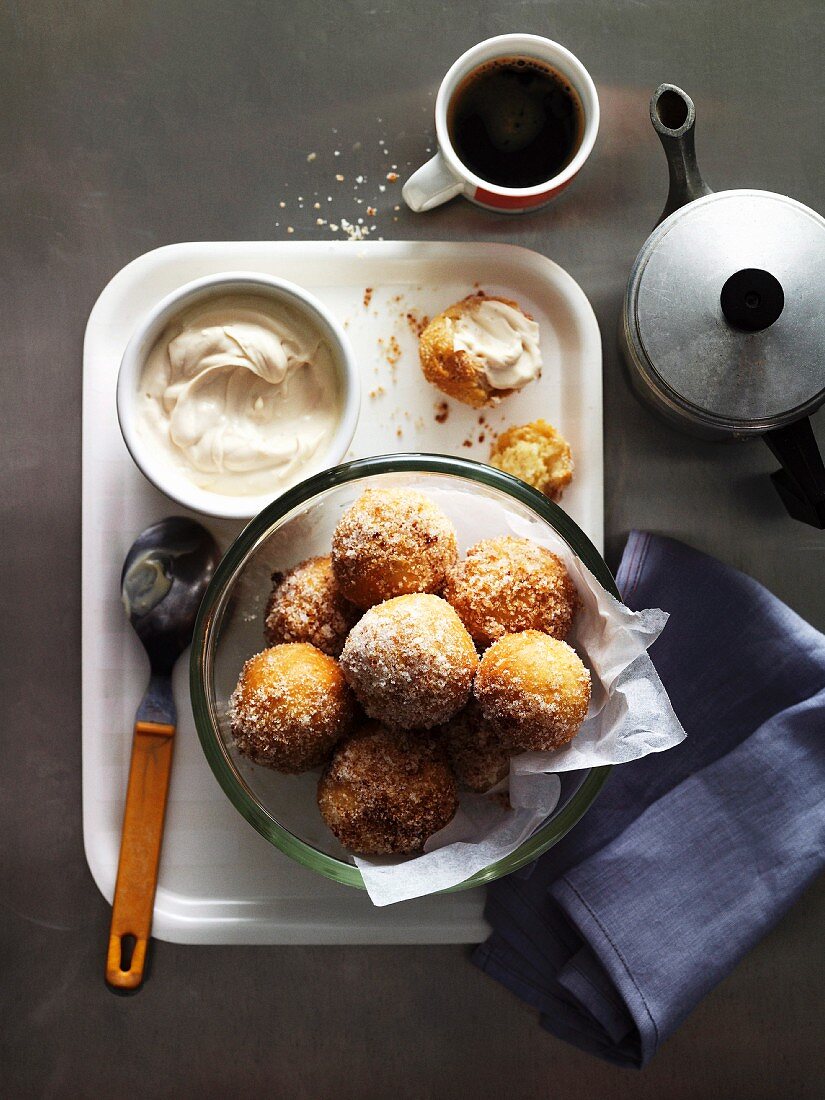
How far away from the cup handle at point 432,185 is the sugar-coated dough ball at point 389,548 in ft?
1.11

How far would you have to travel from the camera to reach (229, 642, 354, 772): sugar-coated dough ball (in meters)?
0.71

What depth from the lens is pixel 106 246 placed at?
0.98 meters

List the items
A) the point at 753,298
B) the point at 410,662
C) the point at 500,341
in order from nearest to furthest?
1. the point at 410,662
2. the point at 753,298
3. the point at 500,341

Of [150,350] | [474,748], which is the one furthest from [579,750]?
[150,350]

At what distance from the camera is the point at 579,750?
0.73 meters

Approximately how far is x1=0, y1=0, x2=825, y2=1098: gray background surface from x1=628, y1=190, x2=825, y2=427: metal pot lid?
0.48ft

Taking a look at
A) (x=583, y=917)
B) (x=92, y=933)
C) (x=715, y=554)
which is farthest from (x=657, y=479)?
(x=92, y=933)

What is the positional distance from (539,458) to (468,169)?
0.29 m

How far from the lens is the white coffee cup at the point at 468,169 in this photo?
87cm

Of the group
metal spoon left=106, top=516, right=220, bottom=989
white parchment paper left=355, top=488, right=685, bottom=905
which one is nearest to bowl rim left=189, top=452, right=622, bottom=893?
white parchment paper left=355, top=488, right=685, bottom=905

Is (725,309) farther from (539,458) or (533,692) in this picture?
(533,692)

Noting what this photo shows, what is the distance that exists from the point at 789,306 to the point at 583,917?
0.59m

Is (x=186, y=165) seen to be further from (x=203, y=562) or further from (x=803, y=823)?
(x=803, y=823)

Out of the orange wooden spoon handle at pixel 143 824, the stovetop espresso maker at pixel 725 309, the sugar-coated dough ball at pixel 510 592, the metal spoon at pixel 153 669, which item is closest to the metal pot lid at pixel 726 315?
the stovetop espresso maker at pixel 725 309
